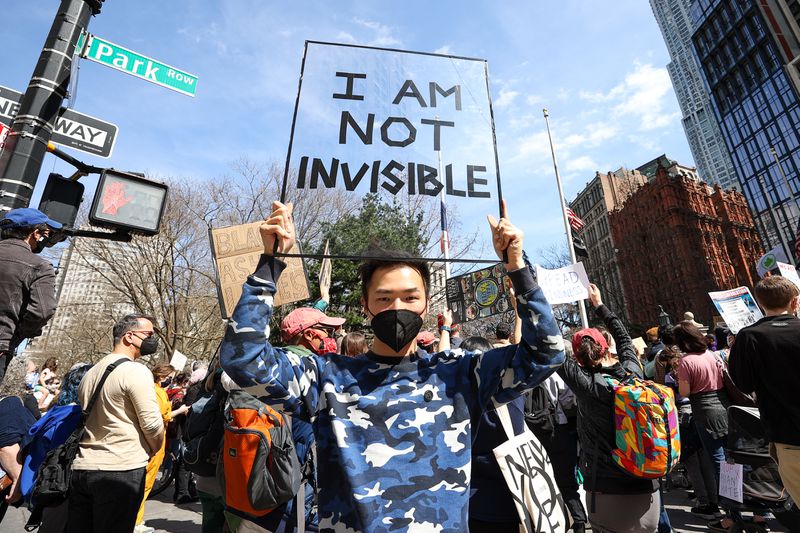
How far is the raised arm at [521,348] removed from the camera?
1.65 m

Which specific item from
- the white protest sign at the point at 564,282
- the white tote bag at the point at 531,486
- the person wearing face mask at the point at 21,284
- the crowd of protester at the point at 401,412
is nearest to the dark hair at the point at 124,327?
the crowd of protester at the point at 401,412

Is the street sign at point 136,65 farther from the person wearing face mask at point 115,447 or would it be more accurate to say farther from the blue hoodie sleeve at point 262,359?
the blue hoodie sleeve at point 262,359

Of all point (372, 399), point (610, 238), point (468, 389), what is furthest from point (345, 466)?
point (610, 238)

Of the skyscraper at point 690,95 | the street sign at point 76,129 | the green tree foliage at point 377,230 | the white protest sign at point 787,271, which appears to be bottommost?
the green tree foliage at point 377,230

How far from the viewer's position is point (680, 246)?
58.1m

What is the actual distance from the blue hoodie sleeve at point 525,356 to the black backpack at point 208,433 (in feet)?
6.32

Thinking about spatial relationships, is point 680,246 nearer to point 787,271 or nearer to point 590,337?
point 787,271

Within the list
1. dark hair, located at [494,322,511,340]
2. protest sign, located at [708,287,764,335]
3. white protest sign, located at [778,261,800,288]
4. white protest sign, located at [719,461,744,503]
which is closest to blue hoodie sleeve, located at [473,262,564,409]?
dark hair, located at [494,322,511,340]

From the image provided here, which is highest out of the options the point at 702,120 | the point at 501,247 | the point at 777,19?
the point at 702,120

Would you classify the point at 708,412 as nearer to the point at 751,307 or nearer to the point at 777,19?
the point at 751,307

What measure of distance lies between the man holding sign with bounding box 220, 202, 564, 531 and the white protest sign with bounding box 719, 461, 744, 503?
3.59 metres

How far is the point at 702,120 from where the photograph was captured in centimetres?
14688

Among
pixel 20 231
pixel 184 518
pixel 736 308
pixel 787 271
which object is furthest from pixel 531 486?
pixel 787 271

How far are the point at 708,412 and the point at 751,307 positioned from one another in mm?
4259
